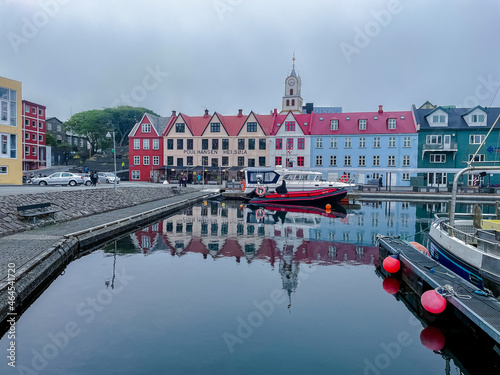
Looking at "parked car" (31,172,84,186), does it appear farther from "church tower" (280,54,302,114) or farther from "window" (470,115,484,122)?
"church tower" (280,54,302,114)

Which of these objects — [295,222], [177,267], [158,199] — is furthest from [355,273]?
[158,199]

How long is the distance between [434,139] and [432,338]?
53.5 meters

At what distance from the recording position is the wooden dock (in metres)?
7.83

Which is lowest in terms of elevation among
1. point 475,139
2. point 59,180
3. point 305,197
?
point 305,197

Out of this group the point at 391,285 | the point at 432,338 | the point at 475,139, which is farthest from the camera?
the point at 475,139

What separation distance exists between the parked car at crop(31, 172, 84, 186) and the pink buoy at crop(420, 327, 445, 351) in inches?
1660

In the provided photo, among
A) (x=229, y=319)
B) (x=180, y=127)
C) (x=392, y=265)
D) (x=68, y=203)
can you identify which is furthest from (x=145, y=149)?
(x=229, y=319)

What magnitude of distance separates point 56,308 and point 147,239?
29.5 ft

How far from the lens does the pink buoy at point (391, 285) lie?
1231cm

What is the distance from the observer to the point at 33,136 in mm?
77125

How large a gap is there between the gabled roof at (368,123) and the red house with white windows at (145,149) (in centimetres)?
2585

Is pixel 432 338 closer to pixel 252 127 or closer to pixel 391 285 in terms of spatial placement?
pixel 391 285

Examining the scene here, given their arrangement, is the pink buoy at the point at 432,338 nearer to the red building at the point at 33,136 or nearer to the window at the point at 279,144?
the window at the point at 279,144

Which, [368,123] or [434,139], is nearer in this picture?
[434,139]
